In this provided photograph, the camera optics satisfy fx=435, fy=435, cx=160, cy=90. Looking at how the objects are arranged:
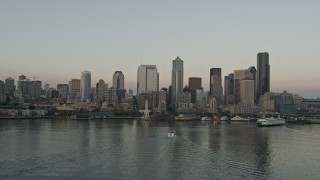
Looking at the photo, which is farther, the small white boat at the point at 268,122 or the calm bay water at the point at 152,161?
the small white boat at the point at 268,122

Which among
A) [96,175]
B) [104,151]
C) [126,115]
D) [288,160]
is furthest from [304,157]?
[126,115]

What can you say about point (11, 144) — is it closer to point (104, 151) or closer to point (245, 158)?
point (104, 151)

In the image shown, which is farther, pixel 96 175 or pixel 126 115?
pixel 126 115

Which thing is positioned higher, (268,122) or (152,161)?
(268,122)

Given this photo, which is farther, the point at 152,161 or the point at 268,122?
the point at 268,122

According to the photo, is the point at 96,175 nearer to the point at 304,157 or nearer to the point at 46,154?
the point at 46,154

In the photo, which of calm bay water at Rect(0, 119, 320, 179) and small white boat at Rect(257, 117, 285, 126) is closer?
calm bay water at Rect(0, 119, 320, 179)

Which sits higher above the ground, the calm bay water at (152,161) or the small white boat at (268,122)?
the small white boat at (268,122)

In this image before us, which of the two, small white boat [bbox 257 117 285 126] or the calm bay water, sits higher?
small white boat [bbox 257 117 285 126]

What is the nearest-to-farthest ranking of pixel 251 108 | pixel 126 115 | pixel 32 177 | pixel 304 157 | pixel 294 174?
pixel 32 177
pixel 294 174
pixel 304 157
pixel 126 115
pixel 251 108

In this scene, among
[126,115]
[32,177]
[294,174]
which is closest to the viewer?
[32,177]
